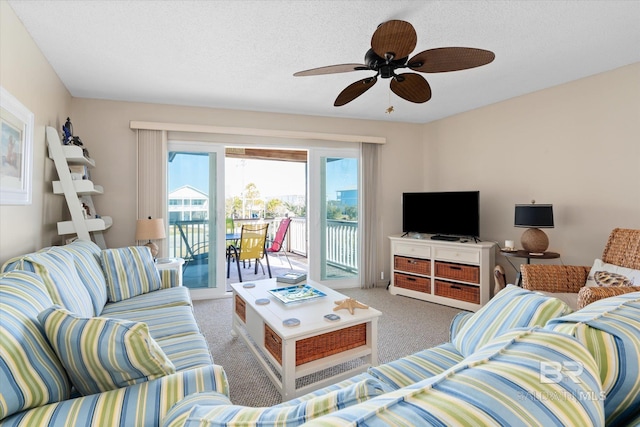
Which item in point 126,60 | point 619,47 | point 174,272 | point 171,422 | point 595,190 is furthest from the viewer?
point 595,190

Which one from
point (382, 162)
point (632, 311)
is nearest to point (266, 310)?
point (632, 311)

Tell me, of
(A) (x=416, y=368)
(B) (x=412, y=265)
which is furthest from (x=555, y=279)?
(A) (x=416, y=368)

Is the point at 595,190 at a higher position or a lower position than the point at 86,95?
lower

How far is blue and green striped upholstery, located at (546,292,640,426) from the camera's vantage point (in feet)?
2.08

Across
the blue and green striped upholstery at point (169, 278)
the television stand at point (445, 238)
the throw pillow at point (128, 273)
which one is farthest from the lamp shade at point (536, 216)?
the throw pillow at point (128, 273)

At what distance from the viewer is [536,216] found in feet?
9.53

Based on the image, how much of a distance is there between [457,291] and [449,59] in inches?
104

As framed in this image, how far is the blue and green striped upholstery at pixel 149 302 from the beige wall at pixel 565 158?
11.7 ft

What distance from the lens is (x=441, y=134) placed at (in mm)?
4438

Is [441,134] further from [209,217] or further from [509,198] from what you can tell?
[209,217]

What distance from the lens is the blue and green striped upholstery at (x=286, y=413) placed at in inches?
20.3

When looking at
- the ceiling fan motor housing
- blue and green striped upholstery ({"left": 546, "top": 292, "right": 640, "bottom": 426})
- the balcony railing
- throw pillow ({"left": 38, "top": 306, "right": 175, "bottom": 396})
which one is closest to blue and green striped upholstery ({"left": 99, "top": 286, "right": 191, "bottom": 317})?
throw pillow ({"left": 38, "top": 306, "right": 175, "bottom": 396})

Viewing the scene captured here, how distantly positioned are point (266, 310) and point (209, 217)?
7.09ft

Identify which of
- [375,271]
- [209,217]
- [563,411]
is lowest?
[375,271]
